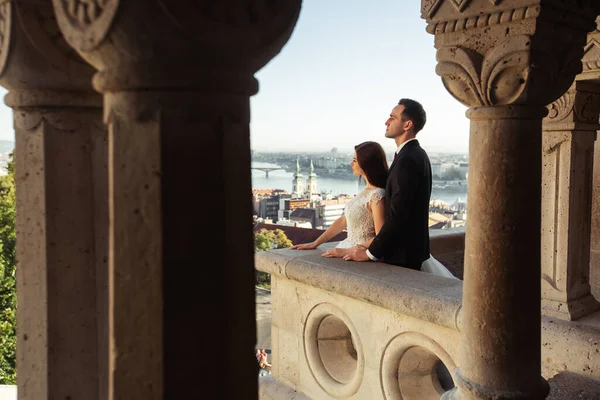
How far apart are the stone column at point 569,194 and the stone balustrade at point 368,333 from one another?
0.65 ft

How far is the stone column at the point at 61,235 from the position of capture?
4.57 ft

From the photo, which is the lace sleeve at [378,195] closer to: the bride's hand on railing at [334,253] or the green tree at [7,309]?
the bride's hand on railing at [334,253]

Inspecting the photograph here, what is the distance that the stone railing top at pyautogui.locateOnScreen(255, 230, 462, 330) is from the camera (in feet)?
8.55

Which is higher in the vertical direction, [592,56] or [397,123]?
[592,56]

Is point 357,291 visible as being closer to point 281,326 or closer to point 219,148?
point 281,326

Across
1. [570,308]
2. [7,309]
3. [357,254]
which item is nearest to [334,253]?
[357,254]

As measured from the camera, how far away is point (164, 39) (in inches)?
39.7

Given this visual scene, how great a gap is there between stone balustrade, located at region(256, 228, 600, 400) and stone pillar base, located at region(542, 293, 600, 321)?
6 cm

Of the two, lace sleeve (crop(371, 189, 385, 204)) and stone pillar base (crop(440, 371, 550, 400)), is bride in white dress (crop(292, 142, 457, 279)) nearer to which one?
lace sleeve (crop(371, 189, 385, 204))

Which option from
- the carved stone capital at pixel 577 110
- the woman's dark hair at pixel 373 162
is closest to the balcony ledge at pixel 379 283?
the woman's dark hair at pixel 373 162

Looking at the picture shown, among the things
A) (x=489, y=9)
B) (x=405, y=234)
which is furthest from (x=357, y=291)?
(x=489, y=9)

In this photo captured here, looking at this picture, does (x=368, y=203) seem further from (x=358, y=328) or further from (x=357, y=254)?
(x=358, y=328)

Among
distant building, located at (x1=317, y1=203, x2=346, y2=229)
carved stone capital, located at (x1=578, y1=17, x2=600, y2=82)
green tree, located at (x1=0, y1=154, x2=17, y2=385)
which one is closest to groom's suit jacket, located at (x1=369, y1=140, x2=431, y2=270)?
carved stone capital, located at (x1=578, y1=17, x2=600, y2=82)

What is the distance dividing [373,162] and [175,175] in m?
2.39
